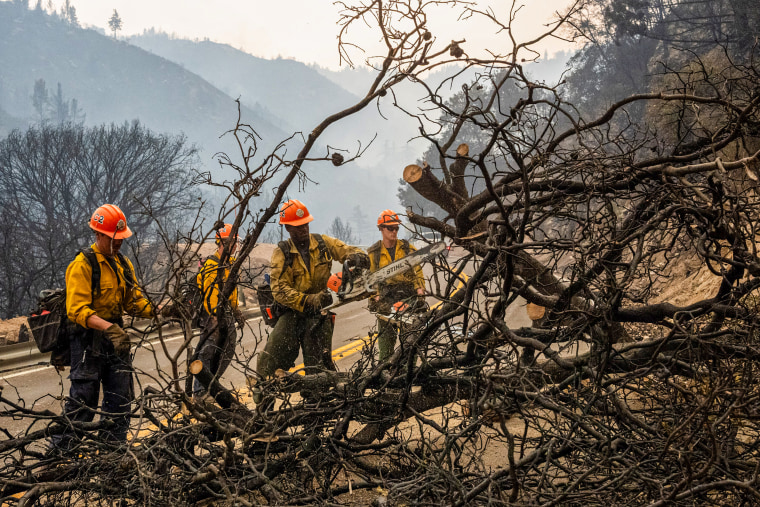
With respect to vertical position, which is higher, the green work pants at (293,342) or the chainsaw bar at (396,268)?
the chainsaw bar at (396,268)

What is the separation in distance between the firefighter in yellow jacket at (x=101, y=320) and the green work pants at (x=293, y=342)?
1.11 metres

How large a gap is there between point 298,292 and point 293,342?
20.1 inches

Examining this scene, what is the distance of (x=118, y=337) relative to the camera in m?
3.76

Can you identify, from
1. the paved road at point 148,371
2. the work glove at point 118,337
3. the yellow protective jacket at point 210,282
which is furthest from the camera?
the paved road at point 148,371

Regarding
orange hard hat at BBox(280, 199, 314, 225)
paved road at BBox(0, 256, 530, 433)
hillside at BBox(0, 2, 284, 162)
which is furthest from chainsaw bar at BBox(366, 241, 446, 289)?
hillside at BBox(0, 2, 284, 162)

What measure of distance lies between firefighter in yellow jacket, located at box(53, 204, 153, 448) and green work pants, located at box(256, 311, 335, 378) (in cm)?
111

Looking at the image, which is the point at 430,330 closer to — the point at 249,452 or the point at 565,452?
the point at 565,452

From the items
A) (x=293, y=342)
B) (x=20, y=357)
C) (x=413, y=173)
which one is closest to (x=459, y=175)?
(x=413, y=173)

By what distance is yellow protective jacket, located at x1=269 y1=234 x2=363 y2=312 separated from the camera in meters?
4.71

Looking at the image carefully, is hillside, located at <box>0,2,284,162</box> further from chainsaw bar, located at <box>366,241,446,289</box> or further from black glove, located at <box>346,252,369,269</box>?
chainsaw bar, located at <box>366,241,446,289</box>

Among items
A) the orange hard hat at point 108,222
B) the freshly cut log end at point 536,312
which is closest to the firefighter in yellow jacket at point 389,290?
the freshly cut log end at point 536,312

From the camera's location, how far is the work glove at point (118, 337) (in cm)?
374

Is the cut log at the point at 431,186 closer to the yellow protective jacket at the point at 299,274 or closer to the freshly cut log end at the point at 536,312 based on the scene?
the yellow protective jacket at the point at 299,274

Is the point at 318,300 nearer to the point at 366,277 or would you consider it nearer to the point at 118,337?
the point at 366,277
